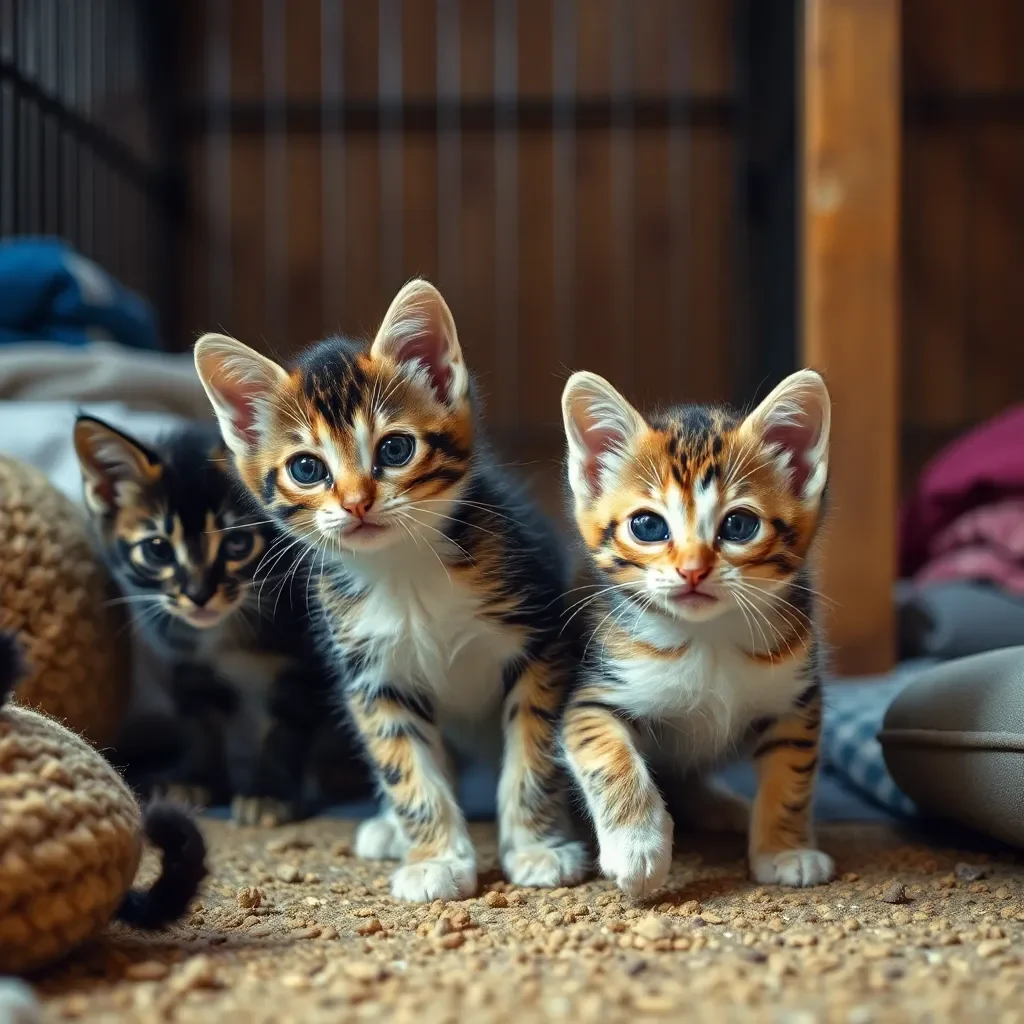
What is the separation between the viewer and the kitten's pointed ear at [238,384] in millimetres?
1298

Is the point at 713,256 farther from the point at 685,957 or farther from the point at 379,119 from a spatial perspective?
the point at 685,957

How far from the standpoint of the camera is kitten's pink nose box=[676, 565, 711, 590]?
3.73ft

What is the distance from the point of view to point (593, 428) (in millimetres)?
1280

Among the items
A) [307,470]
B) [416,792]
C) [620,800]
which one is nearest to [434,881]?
[416,792]

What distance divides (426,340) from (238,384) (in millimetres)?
226

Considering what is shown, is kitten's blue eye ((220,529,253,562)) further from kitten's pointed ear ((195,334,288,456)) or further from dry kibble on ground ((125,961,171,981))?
dry kibble on ground ((125,961,171,981))

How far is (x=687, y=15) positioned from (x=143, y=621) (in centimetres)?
250

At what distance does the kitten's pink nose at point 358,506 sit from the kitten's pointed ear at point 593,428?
0.79ft

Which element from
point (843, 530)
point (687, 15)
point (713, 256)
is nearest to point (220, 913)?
point (843, 530)

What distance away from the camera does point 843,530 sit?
219 cm

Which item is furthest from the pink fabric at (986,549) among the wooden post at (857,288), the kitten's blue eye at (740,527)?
the kitten's blue eye at (740,527)

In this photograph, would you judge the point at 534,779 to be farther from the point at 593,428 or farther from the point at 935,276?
the point at 935,276

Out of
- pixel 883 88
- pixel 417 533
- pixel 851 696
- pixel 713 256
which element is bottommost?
pixel 851 696

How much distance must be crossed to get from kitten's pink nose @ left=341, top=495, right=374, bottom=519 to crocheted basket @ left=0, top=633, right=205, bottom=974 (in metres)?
0.34
